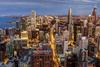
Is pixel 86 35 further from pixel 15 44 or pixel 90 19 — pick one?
pixel 15 44

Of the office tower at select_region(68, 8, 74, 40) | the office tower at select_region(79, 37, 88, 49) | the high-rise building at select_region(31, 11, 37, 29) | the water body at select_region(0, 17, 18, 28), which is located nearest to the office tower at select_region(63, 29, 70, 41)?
the office tower at select_region(68, 8, 74, 40)

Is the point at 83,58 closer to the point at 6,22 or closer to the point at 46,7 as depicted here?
the point at 46,7

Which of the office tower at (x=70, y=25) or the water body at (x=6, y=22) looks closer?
the water body at (x=6, y=22)

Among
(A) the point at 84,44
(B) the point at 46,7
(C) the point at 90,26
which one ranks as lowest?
(A) the point at 84,44

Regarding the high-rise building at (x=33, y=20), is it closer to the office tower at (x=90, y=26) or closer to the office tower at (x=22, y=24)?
the office tower at (x=22, y=24)

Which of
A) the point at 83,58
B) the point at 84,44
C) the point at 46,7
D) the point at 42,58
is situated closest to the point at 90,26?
the point at 84,44

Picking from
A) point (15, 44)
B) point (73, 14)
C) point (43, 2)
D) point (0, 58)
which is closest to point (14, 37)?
point (15, 44)

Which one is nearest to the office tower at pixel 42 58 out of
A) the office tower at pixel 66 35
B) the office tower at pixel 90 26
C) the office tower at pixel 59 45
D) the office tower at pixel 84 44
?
the office tower at pixel 59 45

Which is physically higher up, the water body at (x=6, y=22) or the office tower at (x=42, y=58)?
the water body at (x=6, y=22)
